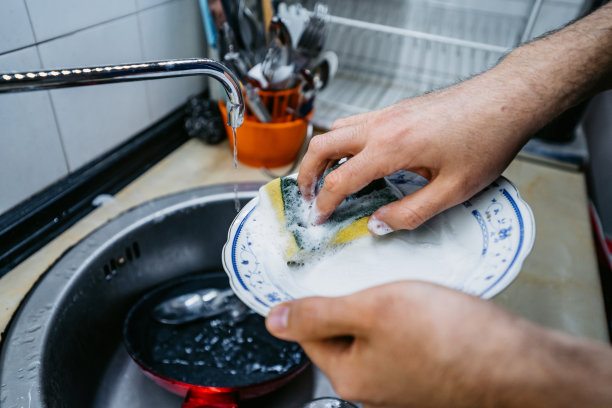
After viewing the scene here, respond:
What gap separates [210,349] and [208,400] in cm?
12

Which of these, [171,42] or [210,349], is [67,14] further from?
[210,349]

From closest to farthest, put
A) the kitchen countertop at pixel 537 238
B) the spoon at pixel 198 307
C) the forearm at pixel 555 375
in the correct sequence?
the forearm at pixel 555 375 → the kitchen countertop at pixel 537 238 → the spoon at pixel 198 307

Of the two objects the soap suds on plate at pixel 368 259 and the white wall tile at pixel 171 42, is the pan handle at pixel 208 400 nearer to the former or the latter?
the soap suds on plate at pixel 368 259

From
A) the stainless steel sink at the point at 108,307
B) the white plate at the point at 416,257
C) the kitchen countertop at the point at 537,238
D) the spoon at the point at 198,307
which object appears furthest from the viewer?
the spoon at the point at 198,307

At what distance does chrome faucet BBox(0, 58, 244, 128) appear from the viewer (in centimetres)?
38

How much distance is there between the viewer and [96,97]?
73cm

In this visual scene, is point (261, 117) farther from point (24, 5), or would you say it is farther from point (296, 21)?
point (24, 5)

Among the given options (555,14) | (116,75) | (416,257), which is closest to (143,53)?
(116,75)

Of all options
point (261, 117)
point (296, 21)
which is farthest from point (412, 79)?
point (261, 117)

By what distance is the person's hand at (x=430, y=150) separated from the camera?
46 cm

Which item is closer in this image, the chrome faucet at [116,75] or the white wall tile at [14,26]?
the chrome faucet at [116,75]

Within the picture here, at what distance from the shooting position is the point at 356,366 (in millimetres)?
344

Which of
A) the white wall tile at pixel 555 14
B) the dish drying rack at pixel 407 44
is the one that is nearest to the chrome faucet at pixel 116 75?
the dish drying rack at pixel 407 44

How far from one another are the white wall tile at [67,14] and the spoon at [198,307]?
0.46m
